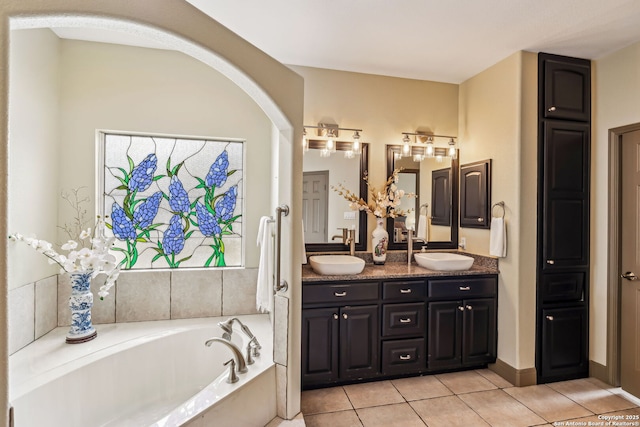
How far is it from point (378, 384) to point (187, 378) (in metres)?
1.54

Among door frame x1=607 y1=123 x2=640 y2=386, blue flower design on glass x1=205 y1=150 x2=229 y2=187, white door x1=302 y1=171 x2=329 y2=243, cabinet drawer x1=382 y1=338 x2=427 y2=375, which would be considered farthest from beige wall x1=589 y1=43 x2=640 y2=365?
blue flower design on glass x1=205 y1=150 x2=229 y2=187

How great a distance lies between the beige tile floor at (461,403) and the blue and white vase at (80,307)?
66.4 inches

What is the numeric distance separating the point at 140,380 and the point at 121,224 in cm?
130

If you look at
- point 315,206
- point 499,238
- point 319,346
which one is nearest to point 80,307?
point 319,346

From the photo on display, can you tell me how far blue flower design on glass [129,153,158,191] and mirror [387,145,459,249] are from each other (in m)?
2.26

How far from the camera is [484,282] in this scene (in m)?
2.89

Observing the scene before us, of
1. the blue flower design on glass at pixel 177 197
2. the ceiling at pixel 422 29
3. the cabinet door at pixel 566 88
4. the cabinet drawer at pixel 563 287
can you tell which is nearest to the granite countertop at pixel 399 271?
the cabinet drawer at pixel 563 287

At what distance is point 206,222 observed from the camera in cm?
299

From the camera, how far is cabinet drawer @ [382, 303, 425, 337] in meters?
2.70

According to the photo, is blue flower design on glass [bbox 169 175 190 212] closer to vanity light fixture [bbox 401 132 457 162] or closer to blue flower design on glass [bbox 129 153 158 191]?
blue flower design on glass [bbox 129 153 158 191]

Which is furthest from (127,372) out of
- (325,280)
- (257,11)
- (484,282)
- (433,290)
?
(484,282)

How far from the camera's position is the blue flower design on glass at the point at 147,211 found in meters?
2.84

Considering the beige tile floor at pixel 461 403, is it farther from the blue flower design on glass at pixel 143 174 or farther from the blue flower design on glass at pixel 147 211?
the blue flower design on glass at pixel 143 174

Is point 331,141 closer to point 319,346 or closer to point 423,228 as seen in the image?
point 423,228
